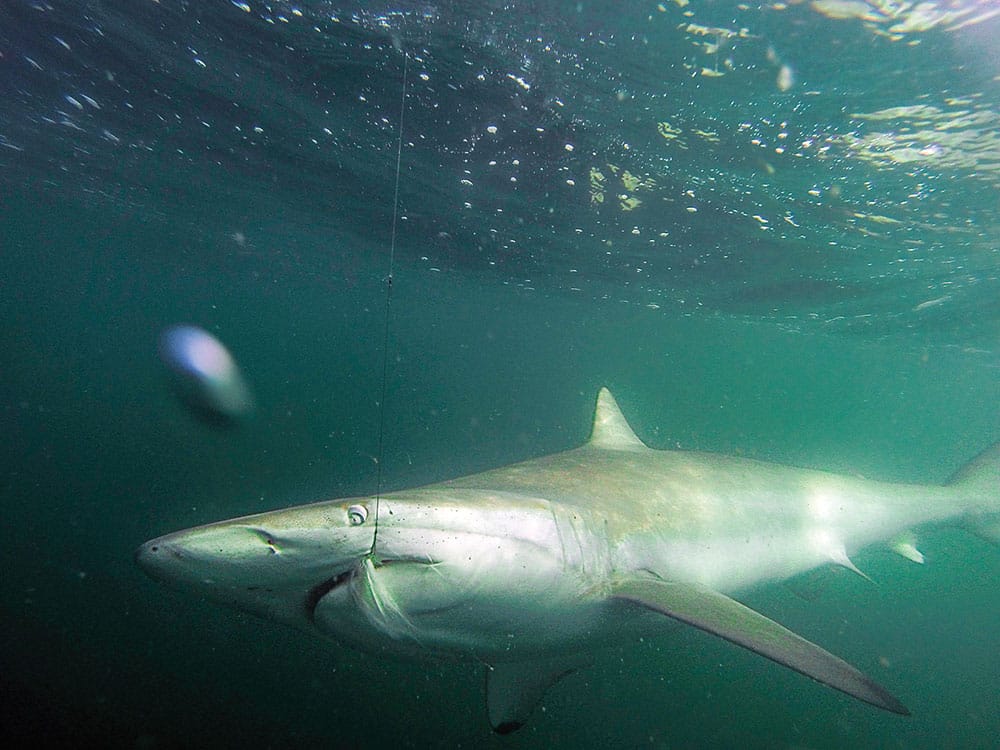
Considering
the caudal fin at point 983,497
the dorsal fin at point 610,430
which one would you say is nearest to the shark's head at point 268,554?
the dorsal fin at point 610,430

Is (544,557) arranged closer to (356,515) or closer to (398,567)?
(398,567)

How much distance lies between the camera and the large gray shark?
2.19 m

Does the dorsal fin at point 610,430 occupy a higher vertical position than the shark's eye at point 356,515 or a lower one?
lower

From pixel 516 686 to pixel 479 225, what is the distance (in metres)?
15.8

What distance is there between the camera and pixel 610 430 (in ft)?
21.1

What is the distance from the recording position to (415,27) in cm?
816

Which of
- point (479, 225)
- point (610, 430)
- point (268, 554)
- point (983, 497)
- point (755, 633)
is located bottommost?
point (983, 497)

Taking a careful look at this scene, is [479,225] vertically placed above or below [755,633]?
above

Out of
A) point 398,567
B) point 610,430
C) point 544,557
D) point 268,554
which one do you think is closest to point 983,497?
point 610,430

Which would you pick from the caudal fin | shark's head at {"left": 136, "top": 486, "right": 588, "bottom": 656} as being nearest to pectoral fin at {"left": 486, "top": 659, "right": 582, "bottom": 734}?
shark's head at {"left": 136, "top": 486, "right": 588, "bottom": 656}

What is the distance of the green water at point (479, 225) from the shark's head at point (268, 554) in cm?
142

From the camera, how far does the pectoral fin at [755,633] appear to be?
2.38 metres

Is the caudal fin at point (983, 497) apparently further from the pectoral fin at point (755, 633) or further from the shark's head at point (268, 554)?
the shark's head at point (268, 554)

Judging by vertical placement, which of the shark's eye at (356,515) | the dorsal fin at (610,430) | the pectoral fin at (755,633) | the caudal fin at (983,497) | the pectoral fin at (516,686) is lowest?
the pectoral fin at (516,686)
